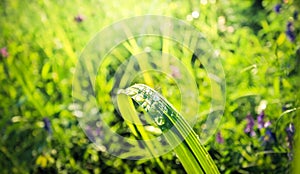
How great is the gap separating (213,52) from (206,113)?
0.89 feet

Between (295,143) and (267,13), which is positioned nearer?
(267,13)

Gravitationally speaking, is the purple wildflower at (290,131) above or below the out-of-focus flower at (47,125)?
below

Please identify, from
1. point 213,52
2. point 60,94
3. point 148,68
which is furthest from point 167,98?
point 60,94

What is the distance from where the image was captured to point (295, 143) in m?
1.67

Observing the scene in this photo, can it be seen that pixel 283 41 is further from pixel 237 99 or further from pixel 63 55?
pixel 63 55

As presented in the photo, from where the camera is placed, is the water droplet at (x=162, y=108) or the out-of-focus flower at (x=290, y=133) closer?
the water droplet at (x=162, y=108)

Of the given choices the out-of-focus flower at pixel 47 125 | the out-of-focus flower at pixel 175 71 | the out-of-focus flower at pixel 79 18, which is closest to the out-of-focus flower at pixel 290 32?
the out-of-focus flower at pixel 175 71

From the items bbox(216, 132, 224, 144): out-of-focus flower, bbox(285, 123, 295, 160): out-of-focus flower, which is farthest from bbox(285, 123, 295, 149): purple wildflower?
bbox(216, 132, 224, 144): out-of-focus flower

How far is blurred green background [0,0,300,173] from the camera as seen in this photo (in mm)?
1555

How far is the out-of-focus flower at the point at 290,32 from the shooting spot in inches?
61.8

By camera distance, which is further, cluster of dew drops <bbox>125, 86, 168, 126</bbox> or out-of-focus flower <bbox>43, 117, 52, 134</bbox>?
out-of-focus flower <bbox>43, 117, 52, 134</bbox>

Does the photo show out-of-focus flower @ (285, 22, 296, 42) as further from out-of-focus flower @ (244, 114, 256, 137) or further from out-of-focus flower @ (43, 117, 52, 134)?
out-of-focus flower @ (43, 117, 52, 134)

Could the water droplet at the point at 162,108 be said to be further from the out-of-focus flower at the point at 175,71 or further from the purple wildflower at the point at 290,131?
the purple wildflower at the point at 290,131

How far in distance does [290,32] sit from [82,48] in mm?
910
